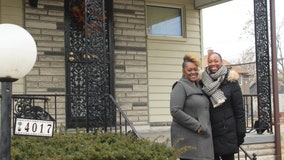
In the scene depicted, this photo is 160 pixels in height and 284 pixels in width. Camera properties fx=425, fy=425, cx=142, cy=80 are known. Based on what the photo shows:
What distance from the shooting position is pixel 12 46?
8.85 feet

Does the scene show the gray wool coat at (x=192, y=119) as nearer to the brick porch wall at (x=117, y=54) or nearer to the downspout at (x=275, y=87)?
the downspout at (x=275, y=87)

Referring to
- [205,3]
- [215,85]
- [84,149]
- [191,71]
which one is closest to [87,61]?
[191,71]

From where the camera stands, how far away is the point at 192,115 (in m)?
4.19

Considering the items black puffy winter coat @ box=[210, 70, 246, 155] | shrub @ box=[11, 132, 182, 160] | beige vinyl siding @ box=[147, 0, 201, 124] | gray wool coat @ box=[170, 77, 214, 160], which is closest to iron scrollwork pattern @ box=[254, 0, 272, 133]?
beige vinyl siding @ box=[147, 0, 201, 124]

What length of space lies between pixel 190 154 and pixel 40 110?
8.86 feet

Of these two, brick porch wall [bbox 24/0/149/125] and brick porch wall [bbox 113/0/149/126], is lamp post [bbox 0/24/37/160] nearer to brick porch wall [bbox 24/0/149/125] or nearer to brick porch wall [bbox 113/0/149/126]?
brick porch wall [bbox 24/0/149/125]

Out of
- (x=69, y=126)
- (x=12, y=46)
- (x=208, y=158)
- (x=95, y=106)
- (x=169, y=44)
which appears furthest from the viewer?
(x=169, y=44)

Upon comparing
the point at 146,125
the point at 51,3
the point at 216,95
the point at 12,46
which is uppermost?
the point at 51,3

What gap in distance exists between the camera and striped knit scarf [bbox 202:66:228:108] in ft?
13.9

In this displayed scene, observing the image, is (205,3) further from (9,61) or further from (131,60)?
(9,61)

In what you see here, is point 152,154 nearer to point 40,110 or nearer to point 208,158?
point 208,158

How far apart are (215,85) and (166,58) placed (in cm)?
486

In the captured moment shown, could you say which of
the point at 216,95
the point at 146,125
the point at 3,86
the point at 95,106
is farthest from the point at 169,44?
the point at 3,86

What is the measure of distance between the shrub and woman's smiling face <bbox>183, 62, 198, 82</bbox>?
30.6 inches
